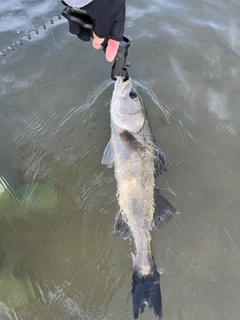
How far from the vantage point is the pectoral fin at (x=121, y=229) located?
3391 millimetres

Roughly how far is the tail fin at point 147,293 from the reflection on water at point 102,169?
0.43 ft

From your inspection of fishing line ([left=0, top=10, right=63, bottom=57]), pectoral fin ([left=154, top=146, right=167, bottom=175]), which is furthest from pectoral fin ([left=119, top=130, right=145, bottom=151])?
fishing line ([left=0, top=10, right=63, bottom=57])

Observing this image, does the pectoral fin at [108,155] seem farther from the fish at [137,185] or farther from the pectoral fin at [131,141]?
the pectoral fin at [131,141]

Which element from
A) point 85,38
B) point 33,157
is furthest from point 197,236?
point 85,38

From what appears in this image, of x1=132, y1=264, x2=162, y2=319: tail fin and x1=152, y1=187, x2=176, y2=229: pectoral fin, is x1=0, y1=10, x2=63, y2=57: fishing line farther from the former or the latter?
x1=132, y1=264, x2=162, y2=319: tail fin

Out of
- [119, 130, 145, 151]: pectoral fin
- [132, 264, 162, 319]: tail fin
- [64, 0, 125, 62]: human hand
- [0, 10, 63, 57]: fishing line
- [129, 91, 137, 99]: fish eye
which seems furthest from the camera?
[0, 10, 63, 57]: fishing line

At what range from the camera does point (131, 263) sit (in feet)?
11.2

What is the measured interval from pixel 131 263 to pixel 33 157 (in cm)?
166

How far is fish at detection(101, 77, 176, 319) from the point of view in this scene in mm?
3229

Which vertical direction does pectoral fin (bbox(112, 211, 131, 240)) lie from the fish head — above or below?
below

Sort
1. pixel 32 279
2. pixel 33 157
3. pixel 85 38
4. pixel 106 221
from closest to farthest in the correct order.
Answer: pixel 85 38
pixel 32 279
pixel 106 221
pixel 33 157

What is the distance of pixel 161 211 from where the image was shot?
3406mm

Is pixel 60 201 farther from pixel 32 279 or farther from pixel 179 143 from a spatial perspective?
pixel 179 143

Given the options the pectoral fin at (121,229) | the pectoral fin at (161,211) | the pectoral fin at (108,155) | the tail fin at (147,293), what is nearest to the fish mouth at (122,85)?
the pectoral fin at (108,155)
